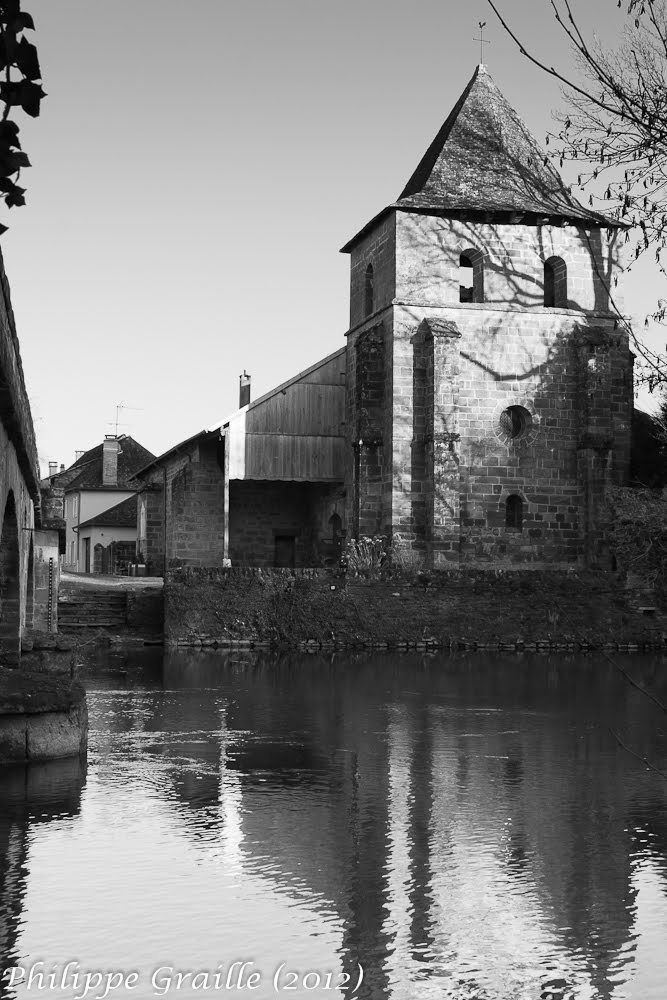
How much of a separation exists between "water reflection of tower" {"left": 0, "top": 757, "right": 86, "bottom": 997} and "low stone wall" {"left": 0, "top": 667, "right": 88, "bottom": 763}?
0.14 metres

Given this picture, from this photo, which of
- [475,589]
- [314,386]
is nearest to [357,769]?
[475,589]

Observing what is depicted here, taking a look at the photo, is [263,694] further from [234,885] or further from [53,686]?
[234,885]

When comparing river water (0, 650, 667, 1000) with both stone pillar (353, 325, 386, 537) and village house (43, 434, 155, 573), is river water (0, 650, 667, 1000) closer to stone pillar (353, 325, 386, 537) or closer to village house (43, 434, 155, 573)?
stone pillar (353, 325, 386, 537)

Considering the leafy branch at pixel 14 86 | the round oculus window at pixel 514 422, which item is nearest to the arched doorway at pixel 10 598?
the leafy branch at pixel 14 86

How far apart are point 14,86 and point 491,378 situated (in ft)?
102

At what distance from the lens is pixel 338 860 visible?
27.9 ft

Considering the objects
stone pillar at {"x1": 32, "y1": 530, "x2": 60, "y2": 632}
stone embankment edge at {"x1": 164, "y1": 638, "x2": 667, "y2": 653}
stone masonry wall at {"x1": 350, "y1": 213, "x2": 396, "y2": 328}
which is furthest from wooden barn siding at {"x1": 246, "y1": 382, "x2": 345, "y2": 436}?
stone pillar at {"x1": 32, "y1": 530, "x2": 60, "y2": 632}

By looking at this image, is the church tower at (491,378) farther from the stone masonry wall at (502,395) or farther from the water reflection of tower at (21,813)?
the water reflection of tower at (21,813)

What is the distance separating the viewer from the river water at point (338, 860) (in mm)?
6277

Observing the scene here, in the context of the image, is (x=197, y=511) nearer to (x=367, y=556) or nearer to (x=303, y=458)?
(x=303, y=458)

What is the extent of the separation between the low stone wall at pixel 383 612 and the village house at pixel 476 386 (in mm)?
2749

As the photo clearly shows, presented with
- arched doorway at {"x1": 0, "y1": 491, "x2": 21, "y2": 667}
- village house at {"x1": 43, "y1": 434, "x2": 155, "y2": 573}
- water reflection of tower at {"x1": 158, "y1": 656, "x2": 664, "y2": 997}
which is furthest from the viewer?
village house at {"x1": 43, "y1": 434, "x2": 155, "y2": 573}

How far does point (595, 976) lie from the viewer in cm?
622

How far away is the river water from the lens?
628cm
